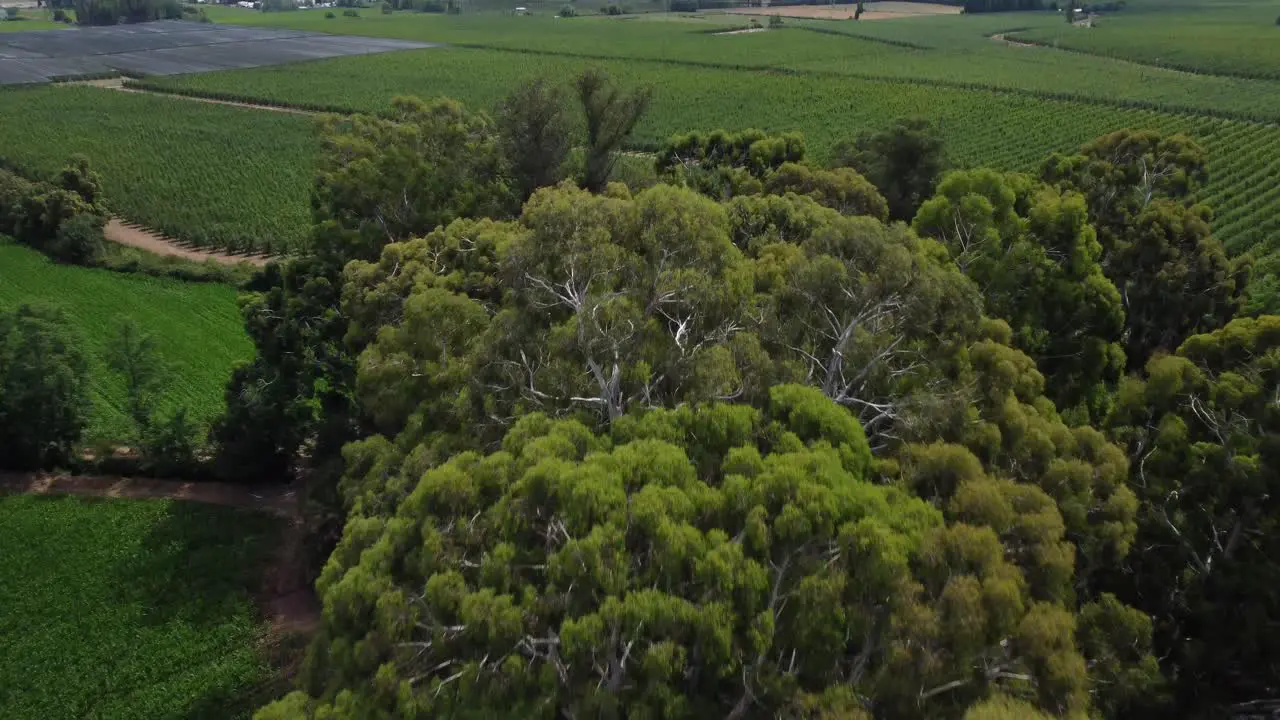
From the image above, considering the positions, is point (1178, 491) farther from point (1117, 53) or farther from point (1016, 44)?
point (1016, 44)

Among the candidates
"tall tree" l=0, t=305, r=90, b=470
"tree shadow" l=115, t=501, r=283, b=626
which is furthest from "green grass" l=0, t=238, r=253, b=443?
"tree shadow" l=115, t=501, r=283, b=626

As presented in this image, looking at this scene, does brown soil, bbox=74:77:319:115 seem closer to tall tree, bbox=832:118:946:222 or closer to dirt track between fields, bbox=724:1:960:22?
tall tree, bbox=832:118:946:222

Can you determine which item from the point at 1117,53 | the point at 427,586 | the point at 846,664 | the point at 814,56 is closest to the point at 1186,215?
the point at 846,664

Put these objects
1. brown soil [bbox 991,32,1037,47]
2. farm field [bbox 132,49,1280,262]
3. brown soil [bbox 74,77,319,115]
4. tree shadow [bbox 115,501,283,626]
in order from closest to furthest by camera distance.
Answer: tree shadow [bbox 115,501,283,626] < farm field [bbox 132,49,1280,262] < brown soil [bbox 74,77,319,115] < brown soil [bbox 991,32,1037,47]

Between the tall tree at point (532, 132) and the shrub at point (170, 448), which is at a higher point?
the tall tree at point (532, 132)

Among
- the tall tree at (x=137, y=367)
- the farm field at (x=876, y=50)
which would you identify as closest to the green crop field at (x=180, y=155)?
the tall tree at (x=137, y=367)

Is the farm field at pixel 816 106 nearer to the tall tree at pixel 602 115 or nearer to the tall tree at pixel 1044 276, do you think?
the tall tree at pixel 602 115
